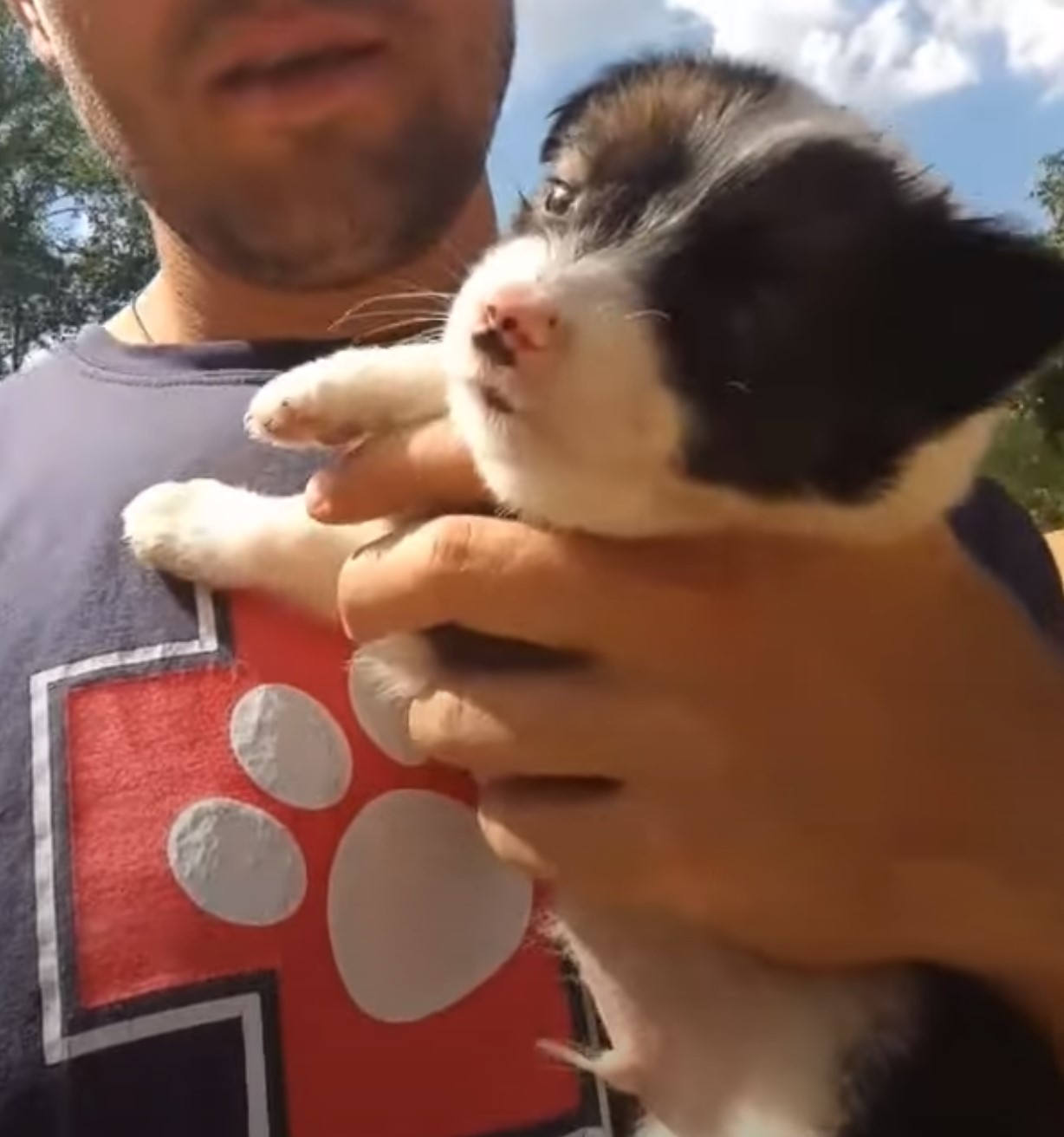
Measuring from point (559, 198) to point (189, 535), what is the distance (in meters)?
0.40

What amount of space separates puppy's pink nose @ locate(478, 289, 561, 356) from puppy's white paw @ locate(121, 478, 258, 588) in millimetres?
373

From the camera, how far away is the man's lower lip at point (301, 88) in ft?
6.21

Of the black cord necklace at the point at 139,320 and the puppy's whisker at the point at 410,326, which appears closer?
the puppy's whisker at the point at 410,326

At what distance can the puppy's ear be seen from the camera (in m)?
1.55

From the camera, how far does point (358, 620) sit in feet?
4.96

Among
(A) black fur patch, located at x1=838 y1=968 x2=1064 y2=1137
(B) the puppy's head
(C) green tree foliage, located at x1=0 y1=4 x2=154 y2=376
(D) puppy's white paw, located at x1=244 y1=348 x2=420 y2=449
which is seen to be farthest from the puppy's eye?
(C) green tree foliage, located at x1=0 y1=4 x2=154 y2=376

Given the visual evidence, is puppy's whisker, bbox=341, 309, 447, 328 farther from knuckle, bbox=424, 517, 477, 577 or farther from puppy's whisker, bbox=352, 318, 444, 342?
knuckle, bbox=424, 517, 477, 577

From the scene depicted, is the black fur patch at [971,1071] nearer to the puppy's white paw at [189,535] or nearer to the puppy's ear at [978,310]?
the puppy's ear at [978,310]

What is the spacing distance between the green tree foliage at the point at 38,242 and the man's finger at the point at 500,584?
1942 centimetres

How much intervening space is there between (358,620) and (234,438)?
0.32 meters

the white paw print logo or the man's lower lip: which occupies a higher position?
the man's lower lip

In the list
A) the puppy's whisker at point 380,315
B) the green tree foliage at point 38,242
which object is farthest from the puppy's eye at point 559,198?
the green tree foliage at point 38,242

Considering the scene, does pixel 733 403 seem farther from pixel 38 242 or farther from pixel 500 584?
pixel 38 242

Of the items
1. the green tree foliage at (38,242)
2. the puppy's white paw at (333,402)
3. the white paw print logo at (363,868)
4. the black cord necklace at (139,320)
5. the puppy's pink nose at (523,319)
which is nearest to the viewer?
the puppy's pink nose at (523,319)
